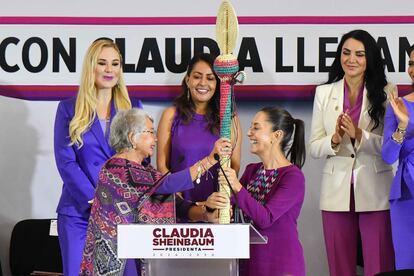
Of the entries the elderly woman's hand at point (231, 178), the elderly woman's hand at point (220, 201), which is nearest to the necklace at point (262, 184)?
the elderly woman's hand at point (231, 178)

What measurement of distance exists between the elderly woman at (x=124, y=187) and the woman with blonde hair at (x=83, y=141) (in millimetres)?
863

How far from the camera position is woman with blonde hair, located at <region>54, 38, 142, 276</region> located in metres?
4.61

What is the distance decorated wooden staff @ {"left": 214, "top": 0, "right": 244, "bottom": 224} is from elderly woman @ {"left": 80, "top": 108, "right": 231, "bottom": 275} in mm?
174

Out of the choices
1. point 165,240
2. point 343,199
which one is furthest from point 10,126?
point 165,240

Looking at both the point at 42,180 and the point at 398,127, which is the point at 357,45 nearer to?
the point at 398,127

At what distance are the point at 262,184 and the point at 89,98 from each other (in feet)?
4.03

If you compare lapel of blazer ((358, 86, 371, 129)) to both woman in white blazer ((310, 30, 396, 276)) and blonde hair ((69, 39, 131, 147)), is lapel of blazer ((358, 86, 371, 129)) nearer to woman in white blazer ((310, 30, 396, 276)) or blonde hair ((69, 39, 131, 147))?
woman in white blazer ((310, 30, 396, 276))

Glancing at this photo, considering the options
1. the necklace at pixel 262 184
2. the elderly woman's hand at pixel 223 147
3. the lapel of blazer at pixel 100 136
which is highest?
the lapel of blazer at pixel 100 136

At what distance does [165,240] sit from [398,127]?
1.91 m

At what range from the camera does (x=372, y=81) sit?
16.4 ft

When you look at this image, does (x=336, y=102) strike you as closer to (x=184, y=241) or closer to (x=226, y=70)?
(x=226, y=70)

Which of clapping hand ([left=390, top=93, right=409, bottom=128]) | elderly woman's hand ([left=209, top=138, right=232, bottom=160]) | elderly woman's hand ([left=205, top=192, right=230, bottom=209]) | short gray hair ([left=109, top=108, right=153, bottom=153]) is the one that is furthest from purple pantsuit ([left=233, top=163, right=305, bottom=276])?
clapping hand ([left=390, top=93, right=409, bottom=128])

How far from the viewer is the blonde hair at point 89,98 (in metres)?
4.62

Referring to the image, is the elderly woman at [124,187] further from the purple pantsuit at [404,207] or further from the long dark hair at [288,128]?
the purple pantsuit at [404,207]
